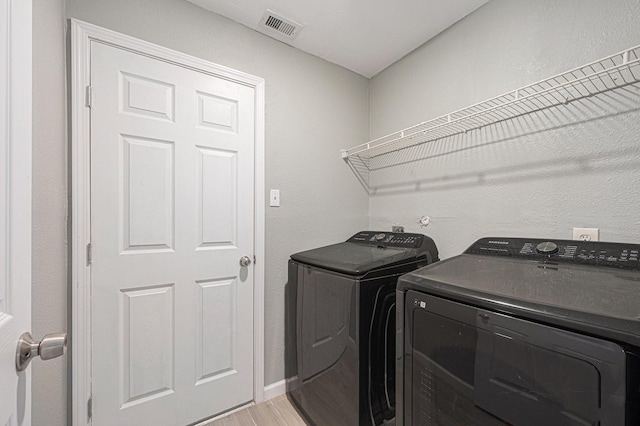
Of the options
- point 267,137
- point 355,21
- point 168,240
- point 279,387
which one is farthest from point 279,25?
point 279,387

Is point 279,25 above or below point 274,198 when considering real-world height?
above

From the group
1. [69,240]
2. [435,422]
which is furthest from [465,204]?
[69,240]

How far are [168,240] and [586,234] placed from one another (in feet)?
6.80

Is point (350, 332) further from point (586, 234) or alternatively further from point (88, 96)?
point (88, 96)

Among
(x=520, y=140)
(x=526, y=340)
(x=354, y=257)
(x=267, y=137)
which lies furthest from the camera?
(x=267, y=137)

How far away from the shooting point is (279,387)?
186cm

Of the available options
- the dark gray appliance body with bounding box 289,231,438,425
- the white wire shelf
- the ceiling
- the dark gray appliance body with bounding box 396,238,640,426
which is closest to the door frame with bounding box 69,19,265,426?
the ceiling

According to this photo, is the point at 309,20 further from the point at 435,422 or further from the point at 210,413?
the point at 210,413

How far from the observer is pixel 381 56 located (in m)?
2.03

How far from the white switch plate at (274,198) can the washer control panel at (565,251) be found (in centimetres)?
122

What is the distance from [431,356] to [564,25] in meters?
1.62

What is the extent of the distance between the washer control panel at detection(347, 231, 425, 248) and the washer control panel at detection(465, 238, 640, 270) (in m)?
0.33

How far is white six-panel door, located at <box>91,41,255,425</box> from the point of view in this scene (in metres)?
1.33

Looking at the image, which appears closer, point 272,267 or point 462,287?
point 462,287
